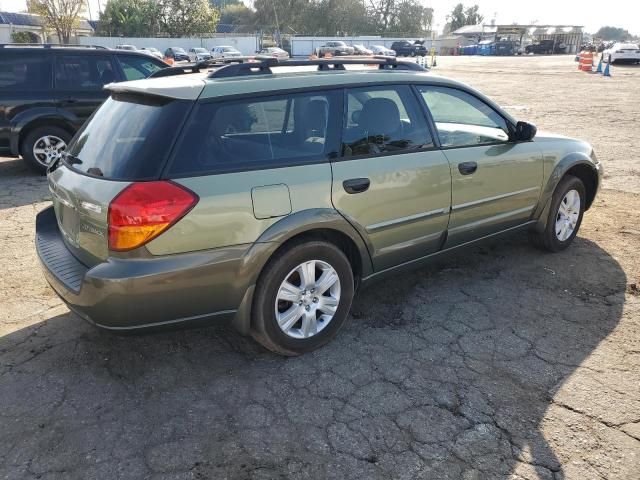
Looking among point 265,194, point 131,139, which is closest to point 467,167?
point 265,194

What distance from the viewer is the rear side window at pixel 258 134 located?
2846 millimetres

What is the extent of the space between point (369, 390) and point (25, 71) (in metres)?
7.10

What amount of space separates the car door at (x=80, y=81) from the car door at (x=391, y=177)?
559cm

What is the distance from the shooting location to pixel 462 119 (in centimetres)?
450

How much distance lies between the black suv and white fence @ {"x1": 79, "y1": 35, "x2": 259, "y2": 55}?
47335 millimetres

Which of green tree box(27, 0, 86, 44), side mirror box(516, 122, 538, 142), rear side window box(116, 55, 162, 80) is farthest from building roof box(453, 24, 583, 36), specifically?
side mirror box(516, 122, 538, 142)

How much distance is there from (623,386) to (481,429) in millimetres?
1006

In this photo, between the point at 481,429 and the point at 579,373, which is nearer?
the point at 481,429

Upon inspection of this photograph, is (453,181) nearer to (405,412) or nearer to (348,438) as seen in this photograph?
(405,412)

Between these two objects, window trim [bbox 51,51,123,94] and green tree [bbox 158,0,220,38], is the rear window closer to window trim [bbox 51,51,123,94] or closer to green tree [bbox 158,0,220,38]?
window trim [bbox 51,51,123,94]

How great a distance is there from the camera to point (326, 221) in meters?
3.17

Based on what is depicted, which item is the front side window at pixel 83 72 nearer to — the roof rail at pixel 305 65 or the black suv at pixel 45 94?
the black suv at pixel 45 94

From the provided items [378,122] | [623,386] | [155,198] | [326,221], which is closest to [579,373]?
[623,386]

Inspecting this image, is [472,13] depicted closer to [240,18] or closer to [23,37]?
[240,18]
